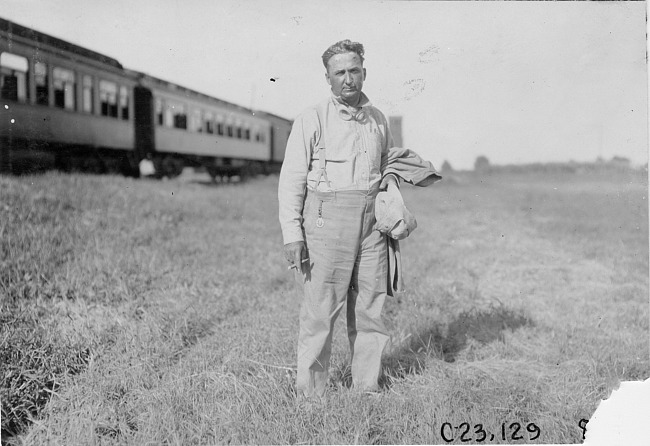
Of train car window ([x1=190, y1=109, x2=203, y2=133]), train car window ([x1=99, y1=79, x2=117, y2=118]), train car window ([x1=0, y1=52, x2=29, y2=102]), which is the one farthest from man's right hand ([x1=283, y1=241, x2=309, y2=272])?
train car window ([x1=190, y1=109, x2=203, y2=133])

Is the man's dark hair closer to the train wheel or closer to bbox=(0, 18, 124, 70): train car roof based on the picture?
bbox=(0, 18, 124, 70): train car roof

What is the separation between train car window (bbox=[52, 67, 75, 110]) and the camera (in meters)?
8.96

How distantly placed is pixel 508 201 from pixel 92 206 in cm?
1176

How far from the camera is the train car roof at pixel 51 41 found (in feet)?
24.4

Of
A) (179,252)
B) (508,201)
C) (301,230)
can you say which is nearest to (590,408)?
(301,230)

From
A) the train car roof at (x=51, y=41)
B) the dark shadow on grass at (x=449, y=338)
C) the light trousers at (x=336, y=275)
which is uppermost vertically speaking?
the train car roof at (x=51, y=41)

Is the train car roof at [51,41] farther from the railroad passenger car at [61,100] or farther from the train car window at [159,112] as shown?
the train car window at [159,112]

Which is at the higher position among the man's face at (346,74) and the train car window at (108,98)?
the train car window at (108,98)

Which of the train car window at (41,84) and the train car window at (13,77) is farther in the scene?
the train car window at (41,84)

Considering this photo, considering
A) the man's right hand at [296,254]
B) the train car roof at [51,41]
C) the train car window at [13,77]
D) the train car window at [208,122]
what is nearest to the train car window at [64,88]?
the train car roof at [51,41]

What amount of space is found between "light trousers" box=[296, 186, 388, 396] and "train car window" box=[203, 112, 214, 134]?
41.3 ft

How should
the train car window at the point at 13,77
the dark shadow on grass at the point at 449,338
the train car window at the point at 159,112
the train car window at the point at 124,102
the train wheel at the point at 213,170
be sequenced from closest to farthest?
the dark shadow on grass at the point at 449,338, the train car window at the point at 13,77, the train car window at the point at 124,102, the train car window at the point at 159,112, the train wheel at the point at 213,170

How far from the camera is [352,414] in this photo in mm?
2553

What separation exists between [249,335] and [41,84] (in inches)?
295
